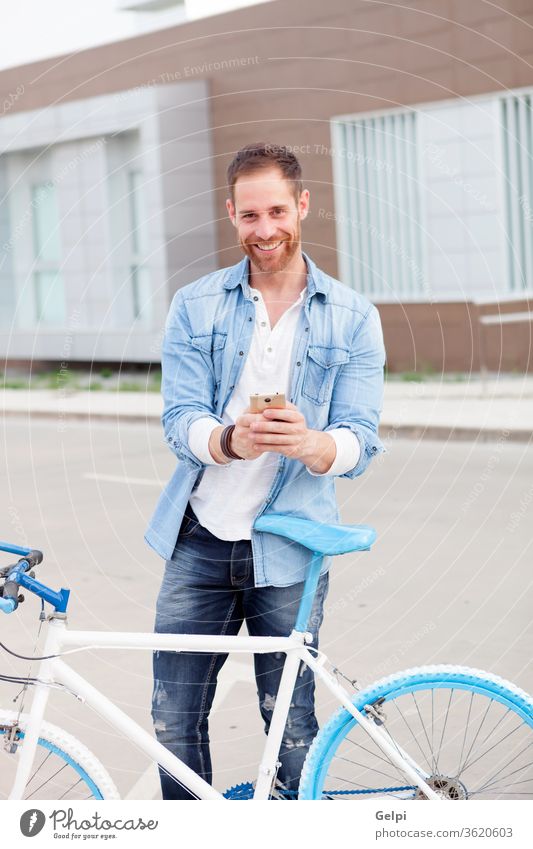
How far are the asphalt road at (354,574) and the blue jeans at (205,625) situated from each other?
0.64m

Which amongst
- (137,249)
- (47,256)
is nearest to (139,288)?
(137,249)

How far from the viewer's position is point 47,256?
23.4 metres

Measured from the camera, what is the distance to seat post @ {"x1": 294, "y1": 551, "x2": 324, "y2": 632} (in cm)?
299

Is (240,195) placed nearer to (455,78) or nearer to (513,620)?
(513,620)

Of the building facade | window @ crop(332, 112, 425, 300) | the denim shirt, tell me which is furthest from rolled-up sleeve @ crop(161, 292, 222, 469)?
window @ crop(332, 112, 425, 300)

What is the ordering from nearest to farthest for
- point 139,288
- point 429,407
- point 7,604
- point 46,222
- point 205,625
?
point 7,604
point 205,625
point 429,407
point 139,288
point 46,222

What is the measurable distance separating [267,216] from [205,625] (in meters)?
1.04

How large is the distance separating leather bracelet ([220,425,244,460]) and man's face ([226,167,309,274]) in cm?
46

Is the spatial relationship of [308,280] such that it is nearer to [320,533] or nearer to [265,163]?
[265,163]

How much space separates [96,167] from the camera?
20.8 meters

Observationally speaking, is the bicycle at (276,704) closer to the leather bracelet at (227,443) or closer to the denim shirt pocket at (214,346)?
the leather bracelet at (227,443)
